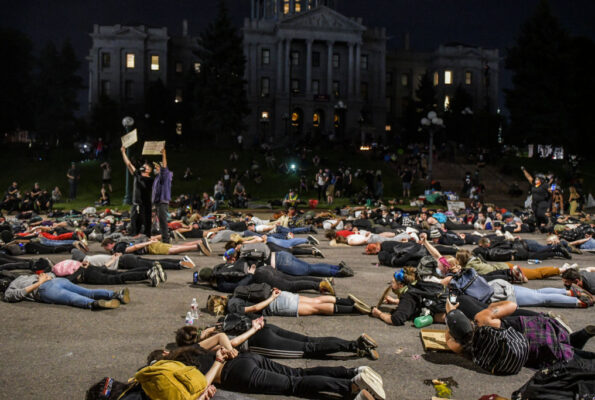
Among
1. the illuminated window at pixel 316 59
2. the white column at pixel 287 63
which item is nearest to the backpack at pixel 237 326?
the white column at pixel 287 63

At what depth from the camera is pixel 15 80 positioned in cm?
6138

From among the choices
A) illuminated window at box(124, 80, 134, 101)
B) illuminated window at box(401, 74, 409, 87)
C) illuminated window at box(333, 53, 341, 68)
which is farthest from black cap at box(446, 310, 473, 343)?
illuminated window at box(401, 74, 409, 87)

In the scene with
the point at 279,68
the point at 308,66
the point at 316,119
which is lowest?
the point at 316,119

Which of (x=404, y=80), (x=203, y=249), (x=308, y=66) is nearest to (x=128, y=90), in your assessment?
(x=308, y=66)

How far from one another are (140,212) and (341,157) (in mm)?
29199

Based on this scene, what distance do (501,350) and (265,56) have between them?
63178 mm

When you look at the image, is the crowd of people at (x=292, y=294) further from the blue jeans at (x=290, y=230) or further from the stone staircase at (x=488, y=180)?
the stone staircase at (x=488, y=180)

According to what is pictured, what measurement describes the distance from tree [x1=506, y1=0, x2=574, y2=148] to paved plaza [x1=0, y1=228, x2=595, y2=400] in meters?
44.5

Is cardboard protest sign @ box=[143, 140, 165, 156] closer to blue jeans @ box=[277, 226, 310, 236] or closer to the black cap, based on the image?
blue jeans @ box=[277, 226, 310, 236]

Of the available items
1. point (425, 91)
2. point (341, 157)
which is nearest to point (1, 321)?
point (341, 157)

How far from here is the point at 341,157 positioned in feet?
136

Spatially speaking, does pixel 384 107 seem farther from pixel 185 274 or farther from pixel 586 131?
pixel 185 274

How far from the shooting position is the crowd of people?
→ 16.2 feet

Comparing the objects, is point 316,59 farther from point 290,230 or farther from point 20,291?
point 20,291
